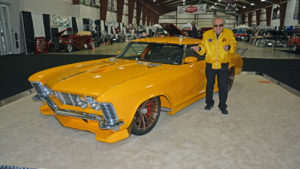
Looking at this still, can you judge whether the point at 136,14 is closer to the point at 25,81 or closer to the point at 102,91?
the point at 25,81

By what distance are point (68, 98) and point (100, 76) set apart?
496mm

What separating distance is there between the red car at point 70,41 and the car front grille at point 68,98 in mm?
11977

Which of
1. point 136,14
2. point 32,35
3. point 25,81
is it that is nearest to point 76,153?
point 25,81

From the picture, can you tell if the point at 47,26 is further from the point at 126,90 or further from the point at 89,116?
the point at 126,90

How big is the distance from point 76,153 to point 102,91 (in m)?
0.79

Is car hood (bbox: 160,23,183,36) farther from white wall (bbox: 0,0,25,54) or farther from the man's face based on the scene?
white wall (bbox: 0,0,25,54)

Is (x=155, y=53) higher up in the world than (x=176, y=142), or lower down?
higher up

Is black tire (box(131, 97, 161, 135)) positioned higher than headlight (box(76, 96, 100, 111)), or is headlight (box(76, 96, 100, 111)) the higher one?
headlight (box(76, 96, 100, 111))

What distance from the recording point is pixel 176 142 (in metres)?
2.94

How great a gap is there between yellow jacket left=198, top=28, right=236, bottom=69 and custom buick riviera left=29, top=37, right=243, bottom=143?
0.30 metres

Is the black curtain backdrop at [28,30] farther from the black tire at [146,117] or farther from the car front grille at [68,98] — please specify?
the black tire at [146,117]

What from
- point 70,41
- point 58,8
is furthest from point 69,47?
point 58,8

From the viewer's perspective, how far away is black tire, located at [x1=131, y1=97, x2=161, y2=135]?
2.99 m

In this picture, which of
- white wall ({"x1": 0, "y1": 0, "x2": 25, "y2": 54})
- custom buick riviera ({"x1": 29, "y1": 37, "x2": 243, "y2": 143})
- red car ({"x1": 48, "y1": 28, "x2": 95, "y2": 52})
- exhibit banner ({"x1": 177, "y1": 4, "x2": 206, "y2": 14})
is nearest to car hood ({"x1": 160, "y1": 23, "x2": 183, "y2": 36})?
custom buick riviera ({"x1": 29, "y1": 37, "x2": 243, "y2": 143})
